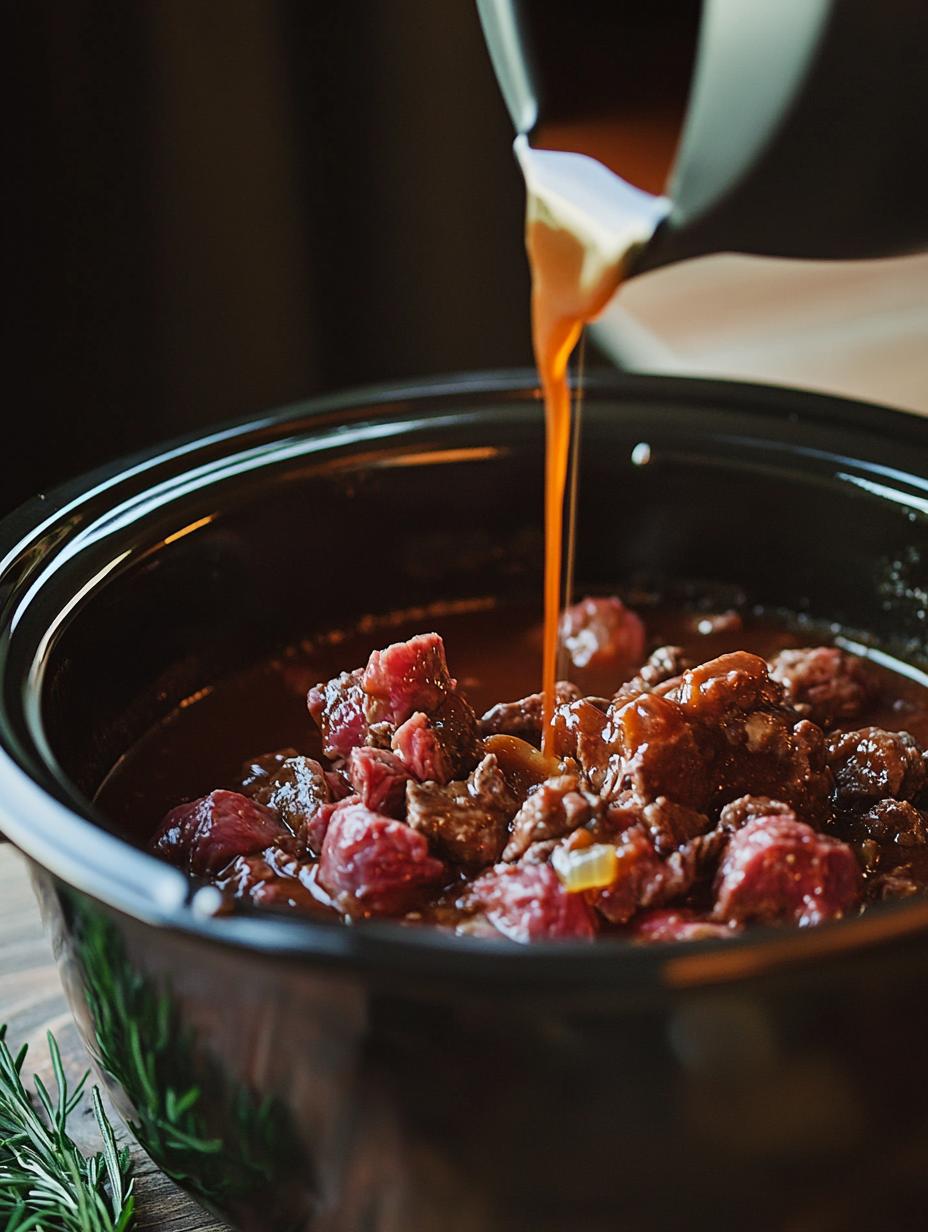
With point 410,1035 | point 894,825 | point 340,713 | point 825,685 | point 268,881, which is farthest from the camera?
point 825,685

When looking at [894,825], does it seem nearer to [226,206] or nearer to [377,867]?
[377,867]

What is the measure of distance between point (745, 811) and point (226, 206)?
9.27ft

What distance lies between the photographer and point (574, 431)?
317 centimetres

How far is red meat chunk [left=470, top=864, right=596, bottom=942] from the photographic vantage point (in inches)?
83.4

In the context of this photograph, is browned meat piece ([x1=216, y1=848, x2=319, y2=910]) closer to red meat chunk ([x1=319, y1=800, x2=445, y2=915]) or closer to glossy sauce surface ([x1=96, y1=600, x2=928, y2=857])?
red meat chunk ([x1=319, y1=800, x2=445, y2=915])

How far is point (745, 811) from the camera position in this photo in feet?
7.75

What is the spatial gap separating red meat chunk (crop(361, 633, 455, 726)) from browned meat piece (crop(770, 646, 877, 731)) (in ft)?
2.21

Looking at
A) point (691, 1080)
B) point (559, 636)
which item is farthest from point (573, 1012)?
point (559, 636)

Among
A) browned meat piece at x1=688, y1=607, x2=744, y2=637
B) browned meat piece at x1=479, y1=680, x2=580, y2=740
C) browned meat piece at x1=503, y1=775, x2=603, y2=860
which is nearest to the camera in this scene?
browned meat piece at x1=503, y1=775, x2=603, y2=860

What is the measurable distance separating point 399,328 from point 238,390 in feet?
1.99

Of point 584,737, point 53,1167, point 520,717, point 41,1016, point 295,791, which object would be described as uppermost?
point 520,717

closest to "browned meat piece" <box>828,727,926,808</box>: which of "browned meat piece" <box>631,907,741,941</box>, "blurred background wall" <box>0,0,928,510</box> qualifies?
"browned meat piece" <box>631,907,741,941</box>

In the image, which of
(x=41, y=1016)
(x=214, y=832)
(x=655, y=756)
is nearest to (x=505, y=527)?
(x=655, y=756)

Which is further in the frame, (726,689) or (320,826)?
(726,689)
